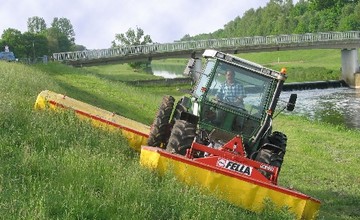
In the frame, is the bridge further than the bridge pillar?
No

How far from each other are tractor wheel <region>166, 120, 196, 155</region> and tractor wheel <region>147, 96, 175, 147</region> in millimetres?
1483

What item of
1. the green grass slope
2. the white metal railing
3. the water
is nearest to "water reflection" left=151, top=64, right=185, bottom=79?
the white metal railing

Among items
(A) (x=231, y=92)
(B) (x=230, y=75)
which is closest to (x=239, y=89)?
(A) (x=231, y=92)

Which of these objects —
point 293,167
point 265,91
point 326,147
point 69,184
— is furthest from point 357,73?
point 69,184

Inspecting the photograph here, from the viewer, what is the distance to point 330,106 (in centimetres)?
4309

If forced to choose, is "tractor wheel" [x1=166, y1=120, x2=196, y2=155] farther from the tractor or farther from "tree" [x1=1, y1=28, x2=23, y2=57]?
"tree" [x1=1, y1=28, x2=23, y2=57]

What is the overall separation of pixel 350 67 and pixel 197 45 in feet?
62.0

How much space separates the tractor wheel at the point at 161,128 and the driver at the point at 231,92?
1.48 m

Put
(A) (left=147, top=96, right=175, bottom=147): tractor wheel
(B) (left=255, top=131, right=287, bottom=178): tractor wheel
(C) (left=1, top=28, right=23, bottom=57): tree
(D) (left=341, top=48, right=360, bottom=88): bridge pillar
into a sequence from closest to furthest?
(B) (left=255, top=131, right=287, bottom=178): tractor wheel → (A) (left=147, top=96, right=175, bottom=147): tractor wheel → (D) (left=341, top=48, right=360, bottom=88): bridge pillar → (C) (left=1, top=28, right=23, bottom=57): tree

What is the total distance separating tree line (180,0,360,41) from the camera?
9606cm

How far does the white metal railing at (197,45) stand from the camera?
59.9 metres

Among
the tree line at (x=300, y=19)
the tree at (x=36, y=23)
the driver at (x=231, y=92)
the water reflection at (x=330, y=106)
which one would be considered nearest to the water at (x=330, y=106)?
the water reflection at (x=330, y=106)

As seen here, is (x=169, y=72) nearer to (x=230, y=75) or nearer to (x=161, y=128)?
(x=161, y=128)

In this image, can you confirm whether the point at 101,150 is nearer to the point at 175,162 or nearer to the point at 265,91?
the point at 175,162
